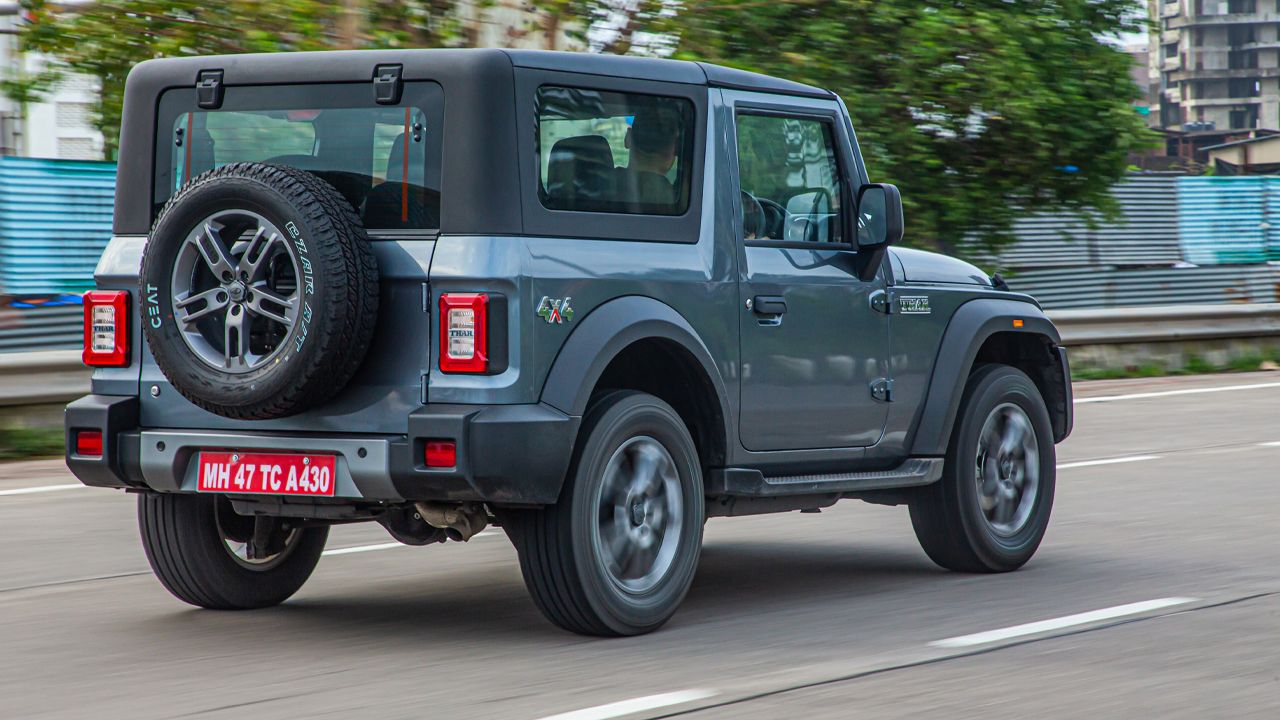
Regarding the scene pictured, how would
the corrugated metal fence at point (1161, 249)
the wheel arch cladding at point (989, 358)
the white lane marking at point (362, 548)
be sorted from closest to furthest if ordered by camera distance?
the wheel arch cladding at point (989, 358) < the white lane marking at point (362, 548) < the corrugated metal fence at point (1161, 249)

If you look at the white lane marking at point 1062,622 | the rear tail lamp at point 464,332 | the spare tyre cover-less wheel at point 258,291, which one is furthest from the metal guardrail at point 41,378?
the white lane marking at point 1062,622

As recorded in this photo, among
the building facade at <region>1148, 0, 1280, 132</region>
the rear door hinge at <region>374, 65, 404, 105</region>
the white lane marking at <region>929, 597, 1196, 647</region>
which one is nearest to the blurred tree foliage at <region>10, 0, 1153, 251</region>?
the rear door hinge at <region>374, 65, 404, 105</region>

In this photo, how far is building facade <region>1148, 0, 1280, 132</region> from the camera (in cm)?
11688

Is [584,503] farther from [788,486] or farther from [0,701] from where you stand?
[0,701]

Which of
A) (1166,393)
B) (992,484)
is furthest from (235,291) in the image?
(1166,393)

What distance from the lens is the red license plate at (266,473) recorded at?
18.3 feet

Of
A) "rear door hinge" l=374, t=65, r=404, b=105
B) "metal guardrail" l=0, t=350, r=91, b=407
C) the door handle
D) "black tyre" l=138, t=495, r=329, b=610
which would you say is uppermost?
"rear door hinge" l=374, t=65, r=404, b=105

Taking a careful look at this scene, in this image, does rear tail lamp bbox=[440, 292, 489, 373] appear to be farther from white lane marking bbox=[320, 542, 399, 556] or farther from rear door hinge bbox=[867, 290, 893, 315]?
white lane marking bbox=[320, 542, 399, 556]

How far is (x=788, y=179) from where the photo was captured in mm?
6750

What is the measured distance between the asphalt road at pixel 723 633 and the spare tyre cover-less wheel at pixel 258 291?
0.88 metres

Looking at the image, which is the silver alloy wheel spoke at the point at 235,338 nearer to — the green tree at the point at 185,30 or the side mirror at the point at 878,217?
the side mirror at the point at 878,217

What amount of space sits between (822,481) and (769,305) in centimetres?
78

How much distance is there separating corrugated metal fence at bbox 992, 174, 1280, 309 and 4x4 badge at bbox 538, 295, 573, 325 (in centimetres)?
1492

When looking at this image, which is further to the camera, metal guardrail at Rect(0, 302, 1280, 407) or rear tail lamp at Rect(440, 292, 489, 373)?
metal guardrail at Rect(0, 302, 1280, 407)
